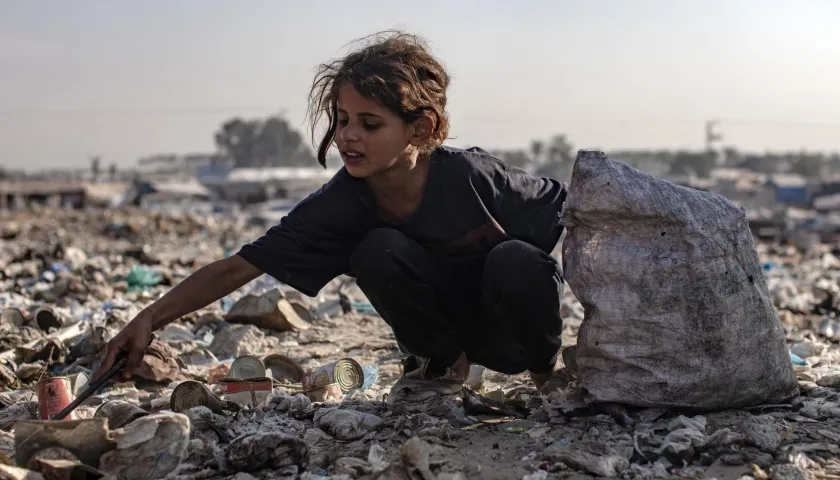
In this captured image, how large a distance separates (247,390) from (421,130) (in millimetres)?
1065

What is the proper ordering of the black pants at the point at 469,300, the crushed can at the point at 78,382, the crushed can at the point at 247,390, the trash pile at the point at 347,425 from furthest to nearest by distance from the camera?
the crushed can at the point at 78,382 → the crushed can at the point at 247,390 → the black pants at the point at 469,300 → the trash pile at the point at 347,425

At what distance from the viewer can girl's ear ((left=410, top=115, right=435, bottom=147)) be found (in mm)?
2527

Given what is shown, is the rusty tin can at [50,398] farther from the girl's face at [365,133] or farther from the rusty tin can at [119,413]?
the girl's face at [365,133]

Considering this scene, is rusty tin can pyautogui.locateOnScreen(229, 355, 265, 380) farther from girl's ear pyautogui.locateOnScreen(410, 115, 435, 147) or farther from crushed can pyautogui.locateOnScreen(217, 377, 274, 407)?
girl's ear pyautogui.locateOnScreen(410, 115, 435, 147)

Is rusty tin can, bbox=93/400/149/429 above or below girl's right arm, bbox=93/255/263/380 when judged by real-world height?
below

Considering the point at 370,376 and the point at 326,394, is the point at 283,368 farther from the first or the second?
the point at 326,394

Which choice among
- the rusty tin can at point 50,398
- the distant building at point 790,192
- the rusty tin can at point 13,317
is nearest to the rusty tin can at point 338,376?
the rusty tin can at point 50,398

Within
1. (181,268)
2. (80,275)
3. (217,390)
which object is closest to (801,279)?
(181,268)

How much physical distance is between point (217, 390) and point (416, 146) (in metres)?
1.26

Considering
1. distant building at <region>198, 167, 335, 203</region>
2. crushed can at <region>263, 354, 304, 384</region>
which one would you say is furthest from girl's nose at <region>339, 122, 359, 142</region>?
distant building at <region>198, 167, 335, 203</region>

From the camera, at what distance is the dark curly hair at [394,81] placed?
2422mm

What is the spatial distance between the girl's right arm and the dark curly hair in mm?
482

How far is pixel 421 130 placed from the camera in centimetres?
255

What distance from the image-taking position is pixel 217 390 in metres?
3.09
